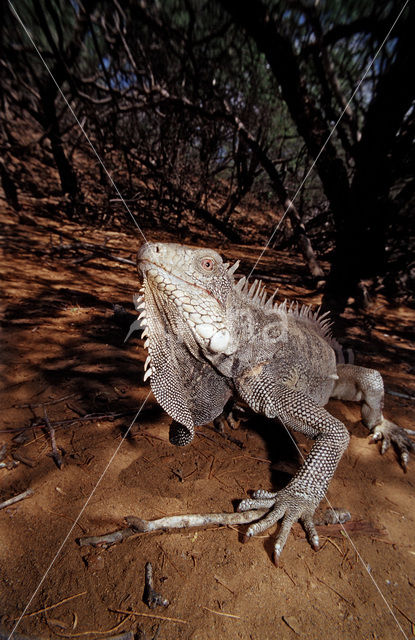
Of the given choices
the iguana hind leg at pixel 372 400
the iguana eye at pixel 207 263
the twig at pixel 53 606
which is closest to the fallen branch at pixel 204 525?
the twig at pixel 53 606

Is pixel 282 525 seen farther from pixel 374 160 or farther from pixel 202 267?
pixel 374 160

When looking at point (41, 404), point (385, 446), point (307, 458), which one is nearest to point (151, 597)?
point (307, 458)

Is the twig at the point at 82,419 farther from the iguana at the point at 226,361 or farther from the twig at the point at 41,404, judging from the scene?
the iguana at the point at 226,361

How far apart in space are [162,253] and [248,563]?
5.25 feet

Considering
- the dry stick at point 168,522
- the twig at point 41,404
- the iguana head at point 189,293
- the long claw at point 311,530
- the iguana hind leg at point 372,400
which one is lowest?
the dry stick at point 168,522

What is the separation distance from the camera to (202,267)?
5.54 feet

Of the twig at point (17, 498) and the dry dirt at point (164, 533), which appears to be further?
the twig at point (17, 498)

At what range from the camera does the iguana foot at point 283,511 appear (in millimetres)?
1546

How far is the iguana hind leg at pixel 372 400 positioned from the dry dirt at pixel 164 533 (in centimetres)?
Result: 11

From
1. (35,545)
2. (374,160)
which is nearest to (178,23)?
(374,160)

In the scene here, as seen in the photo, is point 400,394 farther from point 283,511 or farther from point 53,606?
point 53,606

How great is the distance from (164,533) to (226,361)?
0.97m

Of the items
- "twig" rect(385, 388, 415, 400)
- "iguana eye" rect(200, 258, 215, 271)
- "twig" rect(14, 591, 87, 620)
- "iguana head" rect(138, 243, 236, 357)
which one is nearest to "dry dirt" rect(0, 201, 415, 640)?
"twig" rect(14, 591, 87, 620)

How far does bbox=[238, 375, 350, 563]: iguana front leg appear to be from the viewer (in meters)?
1.64
